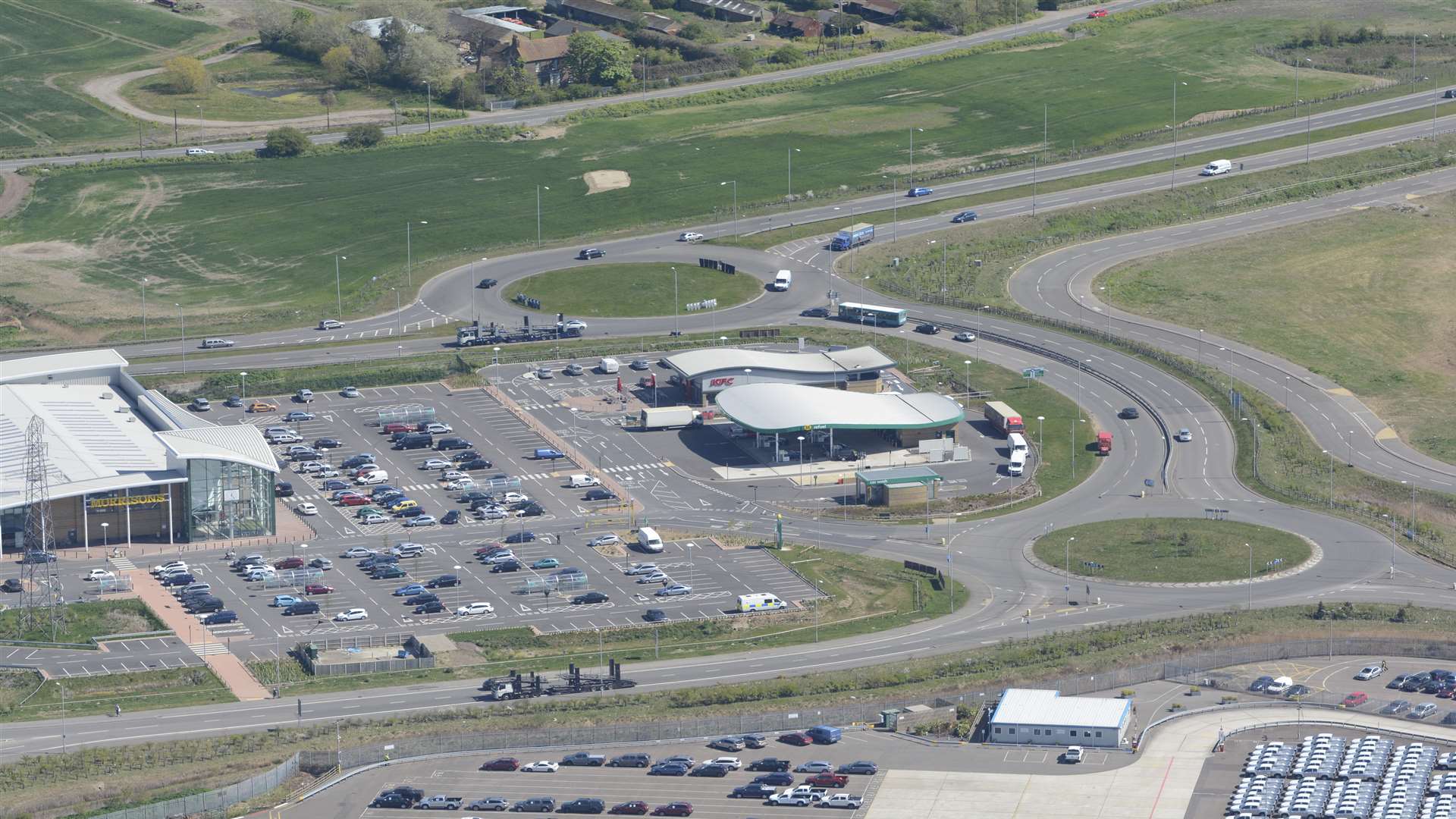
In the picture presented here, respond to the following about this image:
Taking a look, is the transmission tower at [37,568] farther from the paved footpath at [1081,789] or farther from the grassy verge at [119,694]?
the paved footpath at [1081,789]

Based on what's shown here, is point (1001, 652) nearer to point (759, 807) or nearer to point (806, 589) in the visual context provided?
point (806, 589)

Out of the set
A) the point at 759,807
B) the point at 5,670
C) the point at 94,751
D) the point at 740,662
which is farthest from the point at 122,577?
the point at 759,807

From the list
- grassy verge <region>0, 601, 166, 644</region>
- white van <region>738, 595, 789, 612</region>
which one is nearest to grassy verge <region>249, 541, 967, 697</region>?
white van <region>738, 595, 789, 612</region>

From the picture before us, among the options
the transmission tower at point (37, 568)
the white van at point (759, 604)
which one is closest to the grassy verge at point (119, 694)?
the transmission tower at point (37, 568)

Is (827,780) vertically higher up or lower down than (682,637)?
lower down

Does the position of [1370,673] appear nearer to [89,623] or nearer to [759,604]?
[759,604]

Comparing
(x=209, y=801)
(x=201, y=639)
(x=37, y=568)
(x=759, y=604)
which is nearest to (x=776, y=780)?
(x=209, y=801)

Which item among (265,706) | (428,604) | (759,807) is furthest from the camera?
(428,604)

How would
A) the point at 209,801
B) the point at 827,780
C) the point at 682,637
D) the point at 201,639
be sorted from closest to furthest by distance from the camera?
the point at 209,801, the point at 827,780, the point at 201,639, the point at 682,637
